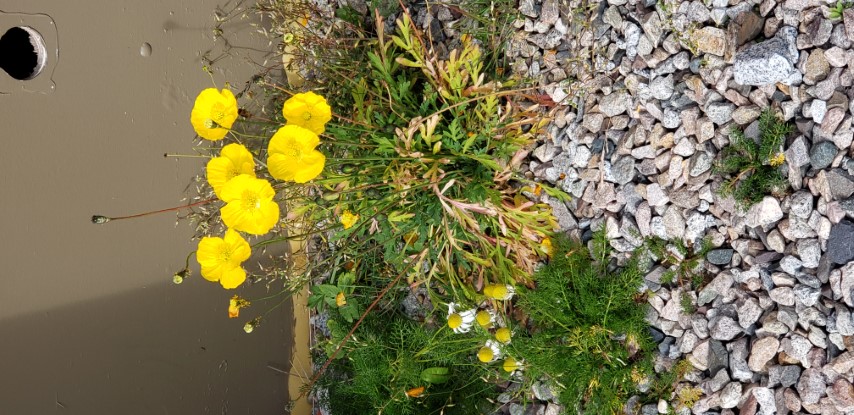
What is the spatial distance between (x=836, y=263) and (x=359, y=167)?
49.6 inches

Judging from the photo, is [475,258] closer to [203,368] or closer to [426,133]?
[426,133]

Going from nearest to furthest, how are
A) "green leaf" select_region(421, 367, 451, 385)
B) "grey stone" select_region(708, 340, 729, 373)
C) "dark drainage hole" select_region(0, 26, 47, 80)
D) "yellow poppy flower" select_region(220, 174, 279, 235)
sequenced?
"yellow poppy flower" select_region(220, 174, 279, 235) < "dark drainage hole" select_region(0, 26, 47, 80) < "grey stone" select_region(708, 340, 729, 373) < "green leaf" select_region(421, 367, 451, 385)

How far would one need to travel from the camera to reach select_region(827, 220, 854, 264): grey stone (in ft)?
4.67

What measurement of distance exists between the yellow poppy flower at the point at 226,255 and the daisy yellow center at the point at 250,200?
5.7 inches

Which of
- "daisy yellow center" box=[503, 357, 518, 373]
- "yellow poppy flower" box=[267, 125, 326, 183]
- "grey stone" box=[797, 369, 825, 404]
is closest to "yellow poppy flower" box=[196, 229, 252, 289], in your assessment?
"yellow poppy flower" box=[267, 125, 326, 183]

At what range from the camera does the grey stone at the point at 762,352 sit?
157 centimetres

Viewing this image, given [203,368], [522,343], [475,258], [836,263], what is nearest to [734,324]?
[836,263]

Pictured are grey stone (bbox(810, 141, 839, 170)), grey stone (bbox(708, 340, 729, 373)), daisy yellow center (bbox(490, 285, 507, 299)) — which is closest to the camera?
grey stone (bbox(810, 141, 839, 170))

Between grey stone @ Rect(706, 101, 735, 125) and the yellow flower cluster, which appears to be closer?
the yellow flower cluster

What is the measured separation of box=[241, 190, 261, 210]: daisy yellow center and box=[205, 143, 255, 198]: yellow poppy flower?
79mm

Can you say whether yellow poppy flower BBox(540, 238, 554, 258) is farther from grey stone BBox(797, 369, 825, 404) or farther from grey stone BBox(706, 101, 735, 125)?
grey stone BBox(797, 369, 825, 404)

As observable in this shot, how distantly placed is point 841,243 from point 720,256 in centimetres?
29

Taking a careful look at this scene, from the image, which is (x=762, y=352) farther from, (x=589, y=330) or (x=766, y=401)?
(x=589, y=330)

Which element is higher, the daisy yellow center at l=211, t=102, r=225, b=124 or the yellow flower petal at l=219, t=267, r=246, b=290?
the daisy yellow center at l=211, t=102, r=225, b=124
